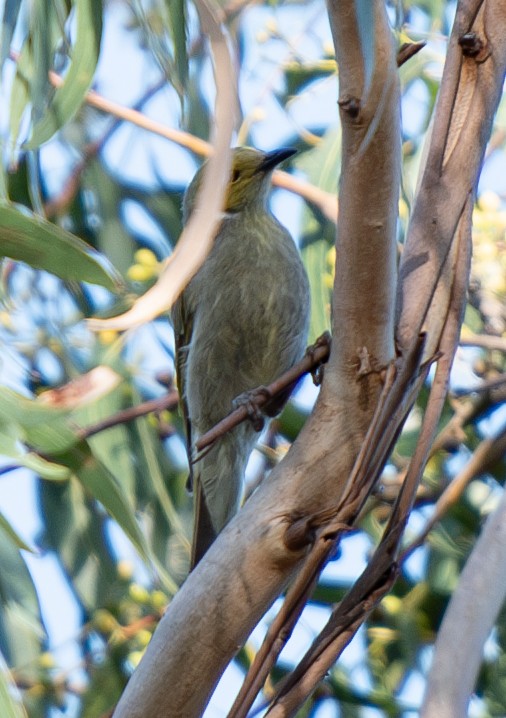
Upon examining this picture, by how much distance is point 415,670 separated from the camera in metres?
3.14

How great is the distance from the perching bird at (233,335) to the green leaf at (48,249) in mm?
1269

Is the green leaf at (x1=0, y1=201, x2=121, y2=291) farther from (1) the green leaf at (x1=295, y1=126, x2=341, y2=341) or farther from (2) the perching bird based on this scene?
(1) the green leaf at (x1=295, y1=126, x2=341, y2=341)

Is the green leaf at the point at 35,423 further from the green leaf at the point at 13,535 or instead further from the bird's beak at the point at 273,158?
the bird's beak at the point at 273,158

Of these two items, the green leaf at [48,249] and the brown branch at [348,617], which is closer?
the brown branch at [348,617]

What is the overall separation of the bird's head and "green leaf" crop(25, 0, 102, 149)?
1.09 m

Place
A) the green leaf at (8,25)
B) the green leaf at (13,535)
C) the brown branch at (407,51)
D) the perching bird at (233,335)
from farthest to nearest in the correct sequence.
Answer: the perching bird at (233,335)
the green leaf at (8,25)
the green leaf at (13,535)
the brown branch at (407,51)

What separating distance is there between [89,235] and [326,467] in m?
2.50

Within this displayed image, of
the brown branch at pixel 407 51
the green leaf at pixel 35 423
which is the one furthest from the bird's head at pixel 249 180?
the brown branch at pixel 407 51

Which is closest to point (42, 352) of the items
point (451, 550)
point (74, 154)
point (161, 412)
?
point (161, 412)

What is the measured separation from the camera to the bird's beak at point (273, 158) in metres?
3.29

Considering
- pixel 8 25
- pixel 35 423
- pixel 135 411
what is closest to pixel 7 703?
pixel 35 423

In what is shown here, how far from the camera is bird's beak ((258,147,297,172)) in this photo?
3289 millimetres

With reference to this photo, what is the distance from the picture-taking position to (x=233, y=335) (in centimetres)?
308

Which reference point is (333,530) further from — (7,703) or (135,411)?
(135,411)
